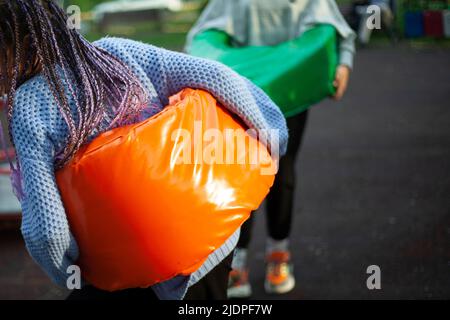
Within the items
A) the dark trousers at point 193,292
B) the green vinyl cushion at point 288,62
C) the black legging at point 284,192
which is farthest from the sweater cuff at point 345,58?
the dark trousers at point 193,292

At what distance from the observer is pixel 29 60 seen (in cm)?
256

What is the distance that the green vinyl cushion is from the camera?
3.99 meters

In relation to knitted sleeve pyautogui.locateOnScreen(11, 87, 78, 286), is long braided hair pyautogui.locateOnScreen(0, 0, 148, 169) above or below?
above

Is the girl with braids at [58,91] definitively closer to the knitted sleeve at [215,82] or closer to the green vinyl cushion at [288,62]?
the knitted sleeve at [215,82]

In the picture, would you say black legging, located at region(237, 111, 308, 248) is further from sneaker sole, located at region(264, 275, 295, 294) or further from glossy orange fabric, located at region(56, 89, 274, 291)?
glossy orange fabric, located at region(56, 89, 274, 291)

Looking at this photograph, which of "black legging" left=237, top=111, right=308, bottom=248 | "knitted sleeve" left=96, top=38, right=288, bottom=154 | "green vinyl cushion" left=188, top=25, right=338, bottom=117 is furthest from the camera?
"black legging" left=237, top=111, right=308, bottom=248

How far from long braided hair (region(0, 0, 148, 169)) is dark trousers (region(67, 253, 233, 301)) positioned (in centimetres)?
52

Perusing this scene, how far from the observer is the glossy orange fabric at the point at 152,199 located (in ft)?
8.19

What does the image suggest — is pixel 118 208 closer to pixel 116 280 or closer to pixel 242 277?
pixel 116 280

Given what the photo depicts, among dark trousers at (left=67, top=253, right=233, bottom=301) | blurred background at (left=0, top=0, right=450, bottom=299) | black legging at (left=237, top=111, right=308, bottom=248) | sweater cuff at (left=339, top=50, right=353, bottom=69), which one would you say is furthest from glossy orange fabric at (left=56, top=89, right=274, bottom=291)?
sweater cuff at (left=339, top=50, right=353, bottom=69)

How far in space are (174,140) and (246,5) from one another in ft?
6.32

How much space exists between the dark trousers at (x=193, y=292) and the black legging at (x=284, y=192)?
136 centimetres

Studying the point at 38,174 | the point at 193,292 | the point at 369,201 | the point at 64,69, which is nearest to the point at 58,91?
the point at 64,69
